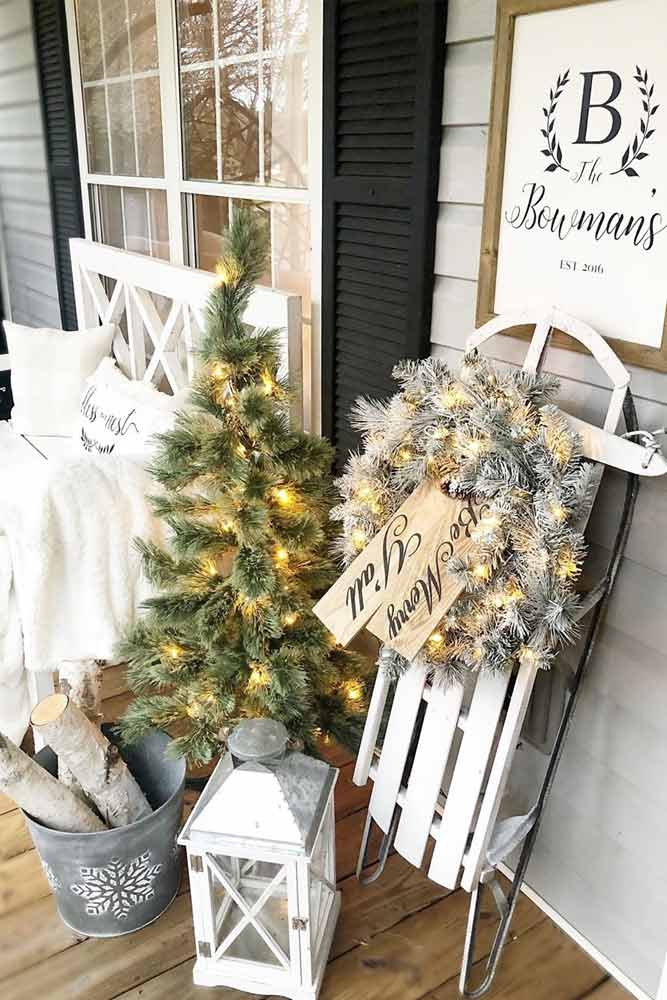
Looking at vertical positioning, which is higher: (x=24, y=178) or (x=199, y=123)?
(x=199, y=123)

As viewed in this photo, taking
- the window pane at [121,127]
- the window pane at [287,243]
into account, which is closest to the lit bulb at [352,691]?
the window pane at [287,243]

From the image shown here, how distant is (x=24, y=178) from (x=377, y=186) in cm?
278

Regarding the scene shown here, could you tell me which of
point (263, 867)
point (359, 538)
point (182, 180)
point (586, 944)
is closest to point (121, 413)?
point (182, 180)

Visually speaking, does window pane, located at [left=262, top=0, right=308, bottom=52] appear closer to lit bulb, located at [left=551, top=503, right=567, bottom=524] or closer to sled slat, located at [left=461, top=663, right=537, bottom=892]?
lit bulb, located at [left=551, top=503, right=567, bottom=524]

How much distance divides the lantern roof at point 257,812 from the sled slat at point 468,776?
0.23 m

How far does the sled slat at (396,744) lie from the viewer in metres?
1.50

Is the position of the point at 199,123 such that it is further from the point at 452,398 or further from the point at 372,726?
the point at 372,726

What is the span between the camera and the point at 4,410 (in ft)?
10.8

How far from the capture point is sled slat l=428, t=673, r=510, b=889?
135cm

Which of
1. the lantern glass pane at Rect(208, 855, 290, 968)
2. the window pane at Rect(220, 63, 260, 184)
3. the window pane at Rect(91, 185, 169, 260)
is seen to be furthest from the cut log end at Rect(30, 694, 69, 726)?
the window pane at Rect(91, 185, 169, 260)

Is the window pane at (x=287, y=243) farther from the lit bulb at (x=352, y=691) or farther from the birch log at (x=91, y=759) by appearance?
the birch log at (x=91, y=759)

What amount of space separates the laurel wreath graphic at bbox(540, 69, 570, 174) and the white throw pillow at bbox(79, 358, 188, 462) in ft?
3.75

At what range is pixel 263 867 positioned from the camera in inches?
58.9

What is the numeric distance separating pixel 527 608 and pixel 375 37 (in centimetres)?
120
